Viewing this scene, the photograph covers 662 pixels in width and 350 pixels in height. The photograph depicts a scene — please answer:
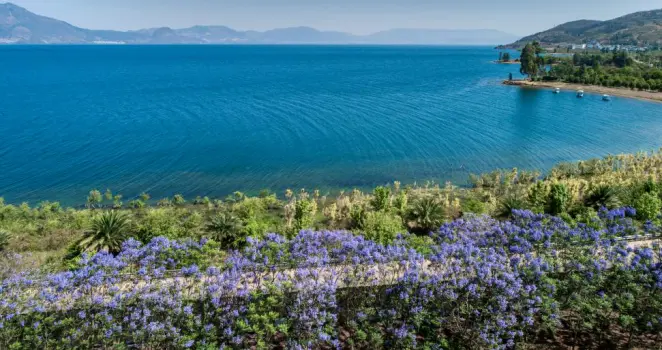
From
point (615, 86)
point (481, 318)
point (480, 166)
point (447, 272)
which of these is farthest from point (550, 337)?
point (615, 86)

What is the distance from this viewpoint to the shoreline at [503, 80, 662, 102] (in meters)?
82.3

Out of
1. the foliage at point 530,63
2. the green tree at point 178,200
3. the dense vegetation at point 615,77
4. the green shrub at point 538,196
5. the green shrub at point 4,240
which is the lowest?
the green tree at point 178,200

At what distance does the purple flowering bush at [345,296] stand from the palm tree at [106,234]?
19.2 ft

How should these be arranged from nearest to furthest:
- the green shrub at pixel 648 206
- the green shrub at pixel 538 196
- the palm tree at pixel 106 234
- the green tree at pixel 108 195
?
the palm tree at pixel 106 234
the green shrub at pixel 648 206
the green shrub at pixel 538 196
the green tree at pixel 108 195

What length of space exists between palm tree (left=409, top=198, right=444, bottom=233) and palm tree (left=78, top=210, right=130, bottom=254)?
14.8 meters

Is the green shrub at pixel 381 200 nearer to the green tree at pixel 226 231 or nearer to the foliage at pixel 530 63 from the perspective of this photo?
the green tree at pixel 226 231

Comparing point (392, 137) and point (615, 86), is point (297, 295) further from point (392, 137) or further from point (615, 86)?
point (615, 86)

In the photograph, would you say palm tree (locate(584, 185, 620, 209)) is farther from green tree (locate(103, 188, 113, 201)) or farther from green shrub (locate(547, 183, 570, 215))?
green tree (locate(103, 188, 113, 201))

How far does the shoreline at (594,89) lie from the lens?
270 ft

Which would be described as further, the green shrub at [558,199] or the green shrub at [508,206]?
the green shrub at [558,199]

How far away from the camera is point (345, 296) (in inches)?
560

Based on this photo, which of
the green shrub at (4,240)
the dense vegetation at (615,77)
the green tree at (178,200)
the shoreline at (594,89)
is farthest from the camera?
the dense vegetation at (615,77)

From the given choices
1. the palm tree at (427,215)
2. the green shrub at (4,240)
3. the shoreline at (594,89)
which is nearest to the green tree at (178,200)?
the green shrub at (4,240)

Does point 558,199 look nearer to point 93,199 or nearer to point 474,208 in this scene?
point 474,208
